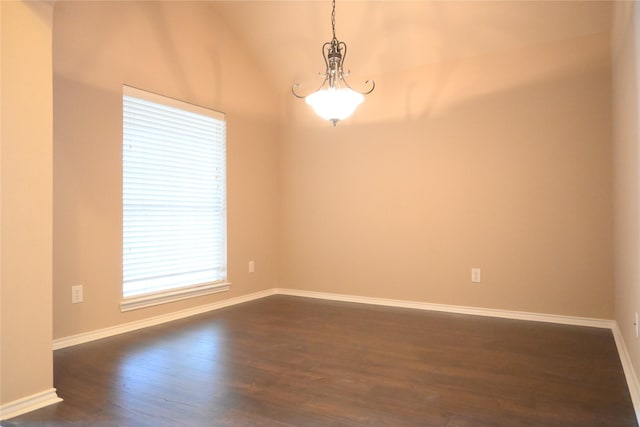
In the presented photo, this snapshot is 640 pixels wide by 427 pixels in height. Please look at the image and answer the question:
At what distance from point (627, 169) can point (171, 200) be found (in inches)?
134

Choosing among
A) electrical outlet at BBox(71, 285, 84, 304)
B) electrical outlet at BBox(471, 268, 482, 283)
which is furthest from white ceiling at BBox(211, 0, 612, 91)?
electrical outlet at BBox(71, 285, 84, 304)

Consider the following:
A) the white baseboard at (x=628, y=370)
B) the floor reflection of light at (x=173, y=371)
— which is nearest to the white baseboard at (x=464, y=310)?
the white baseboard at (x=628, y=370)

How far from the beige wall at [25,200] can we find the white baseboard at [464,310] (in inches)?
120

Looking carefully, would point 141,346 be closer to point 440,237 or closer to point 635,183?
point 440,237

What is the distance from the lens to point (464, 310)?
4105mm

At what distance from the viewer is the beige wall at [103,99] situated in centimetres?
305

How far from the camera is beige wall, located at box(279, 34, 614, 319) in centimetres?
364

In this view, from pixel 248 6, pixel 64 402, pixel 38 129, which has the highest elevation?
pixel 248 6

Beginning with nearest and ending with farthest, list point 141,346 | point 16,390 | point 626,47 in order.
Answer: point 16,390
point 626,47
point 141,346

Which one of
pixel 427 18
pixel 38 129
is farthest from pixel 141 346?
pixel 427 18

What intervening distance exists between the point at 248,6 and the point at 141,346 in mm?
3221

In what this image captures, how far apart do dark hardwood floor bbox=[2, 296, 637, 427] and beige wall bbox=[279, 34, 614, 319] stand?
0.53 metres

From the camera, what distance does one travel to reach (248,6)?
4.25 meters

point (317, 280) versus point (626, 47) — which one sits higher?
point (626, 47)
